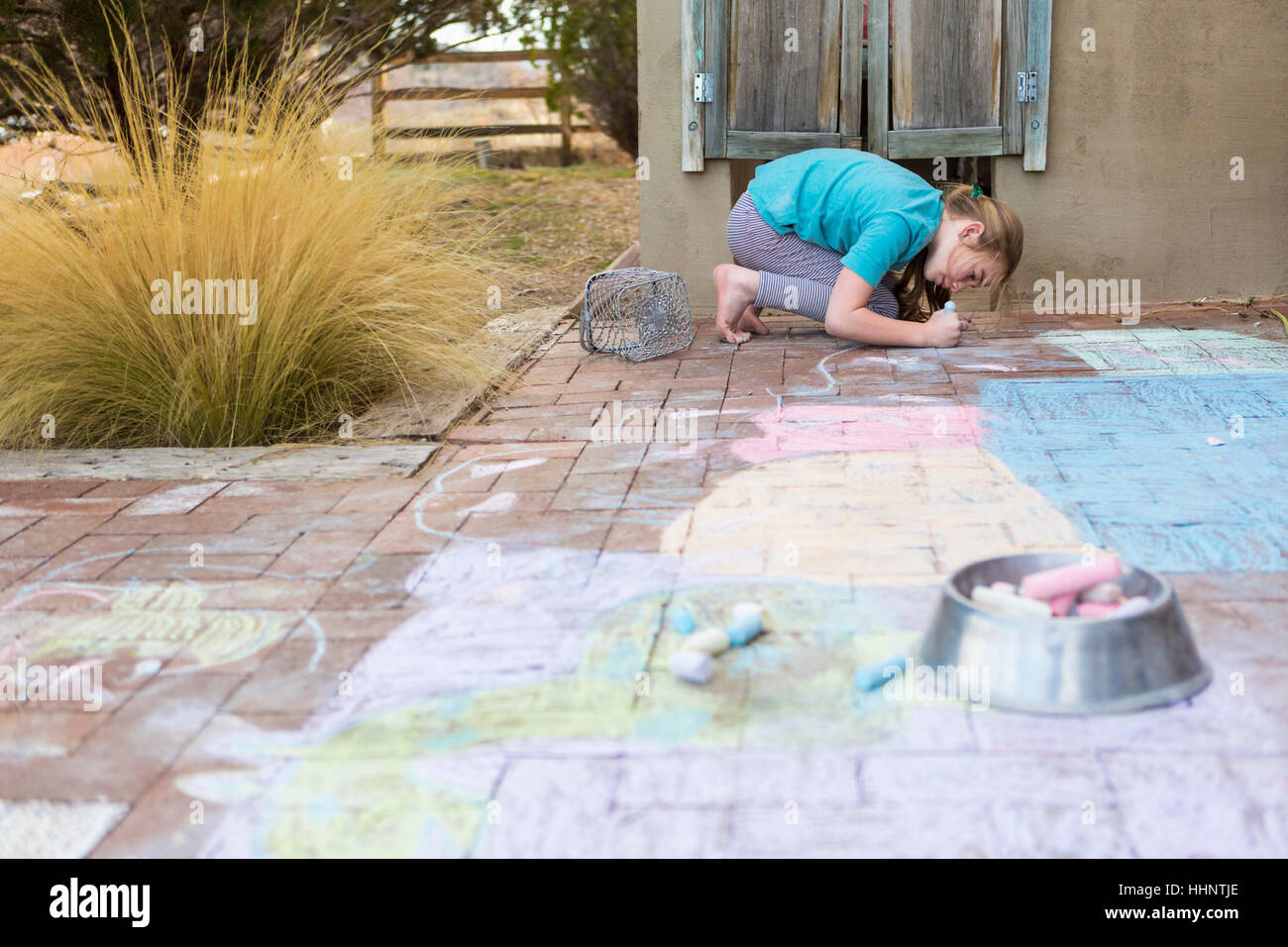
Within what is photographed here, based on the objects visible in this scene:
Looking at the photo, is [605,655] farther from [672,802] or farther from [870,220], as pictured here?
[870,220]

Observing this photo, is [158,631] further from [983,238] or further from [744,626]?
[983,238]

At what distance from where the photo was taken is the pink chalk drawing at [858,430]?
3232 mm

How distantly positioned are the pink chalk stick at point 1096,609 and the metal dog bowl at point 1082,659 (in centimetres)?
6

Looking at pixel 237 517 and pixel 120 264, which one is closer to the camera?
pixel 237 517

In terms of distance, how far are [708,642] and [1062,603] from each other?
0.57 meters

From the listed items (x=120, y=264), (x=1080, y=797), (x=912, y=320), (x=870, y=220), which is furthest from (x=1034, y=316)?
(x=1080, y=797)

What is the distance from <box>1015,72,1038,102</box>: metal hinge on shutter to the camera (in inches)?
204

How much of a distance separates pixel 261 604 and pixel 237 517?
1.95 ft

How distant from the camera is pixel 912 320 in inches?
185

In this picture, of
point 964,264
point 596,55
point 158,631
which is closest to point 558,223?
point 596,55

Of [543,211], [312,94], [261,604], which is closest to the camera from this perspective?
[261,604]

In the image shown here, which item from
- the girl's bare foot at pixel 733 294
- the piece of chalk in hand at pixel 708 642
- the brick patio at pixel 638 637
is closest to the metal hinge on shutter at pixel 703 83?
the girl's bare foot at pixel 733 294

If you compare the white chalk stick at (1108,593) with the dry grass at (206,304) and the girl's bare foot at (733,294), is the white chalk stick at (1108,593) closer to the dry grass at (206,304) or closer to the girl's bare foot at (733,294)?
the dry grass at (206,304)
